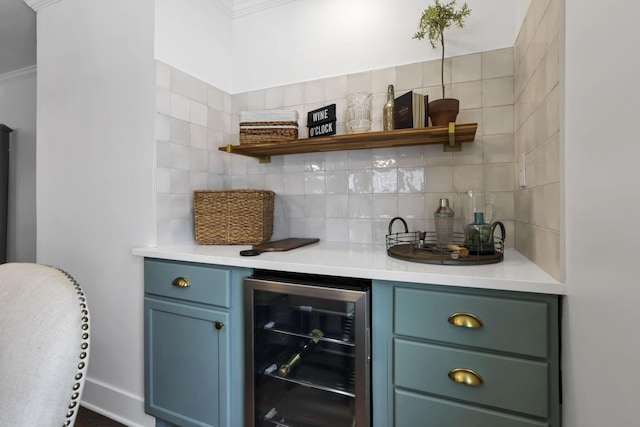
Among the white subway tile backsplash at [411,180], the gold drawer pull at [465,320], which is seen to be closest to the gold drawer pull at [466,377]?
the gold drawer pull at [465,320]

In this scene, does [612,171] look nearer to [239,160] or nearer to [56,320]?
[56,320]

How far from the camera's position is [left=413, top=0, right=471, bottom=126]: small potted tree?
136cm

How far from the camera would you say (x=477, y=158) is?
1.56 m

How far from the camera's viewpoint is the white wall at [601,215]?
54cm

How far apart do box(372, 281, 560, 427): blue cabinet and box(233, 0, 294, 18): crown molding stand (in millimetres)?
1925

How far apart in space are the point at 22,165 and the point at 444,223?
394 centimetres

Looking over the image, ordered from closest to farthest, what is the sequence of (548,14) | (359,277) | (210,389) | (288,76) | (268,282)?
(548,14)
(359,277)
(268,282)
(210,389)
(288,76)

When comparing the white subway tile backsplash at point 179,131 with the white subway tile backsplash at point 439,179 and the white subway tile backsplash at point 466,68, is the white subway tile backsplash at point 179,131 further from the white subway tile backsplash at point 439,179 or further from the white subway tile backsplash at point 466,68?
the white subway tile backsplash at point 466,68

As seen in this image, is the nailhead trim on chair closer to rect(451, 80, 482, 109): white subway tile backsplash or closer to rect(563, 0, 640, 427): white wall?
rect(563, 0, 640, 427): white wall

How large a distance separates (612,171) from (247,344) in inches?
51.0

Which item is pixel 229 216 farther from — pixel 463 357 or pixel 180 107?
pixel 463 357

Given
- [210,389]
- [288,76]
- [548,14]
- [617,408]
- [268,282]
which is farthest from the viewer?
[288,76]

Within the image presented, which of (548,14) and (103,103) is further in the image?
(103,103)

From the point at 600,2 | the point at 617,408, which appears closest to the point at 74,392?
the point at 617,408
